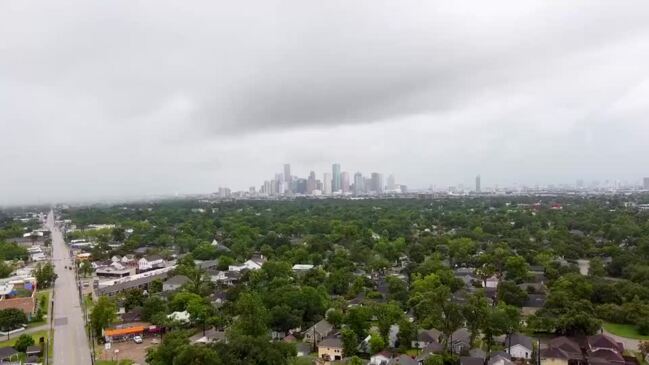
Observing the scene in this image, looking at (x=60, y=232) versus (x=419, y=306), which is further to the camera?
(x=60, y=232)

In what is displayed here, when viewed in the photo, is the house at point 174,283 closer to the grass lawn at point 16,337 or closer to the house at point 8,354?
the grass lawn at point 16,337

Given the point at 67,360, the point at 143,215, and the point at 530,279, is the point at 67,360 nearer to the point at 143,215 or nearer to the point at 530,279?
the point at 530,279

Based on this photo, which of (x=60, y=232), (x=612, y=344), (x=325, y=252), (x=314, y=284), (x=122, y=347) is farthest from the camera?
(x=60, y=232)

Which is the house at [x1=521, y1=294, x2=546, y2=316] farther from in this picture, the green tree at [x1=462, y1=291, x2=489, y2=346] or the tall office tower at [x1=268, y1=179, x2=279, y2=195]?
the tall office tower at [x1=268, y1=179, x2=279, y2=195]

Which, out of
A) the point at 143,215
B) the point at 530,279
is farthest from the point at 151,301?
the point at 143,215

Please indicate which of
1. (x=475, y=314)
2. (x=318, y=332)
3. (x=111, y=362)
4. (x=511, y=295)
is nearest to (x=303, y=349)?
(x=318, y=332)

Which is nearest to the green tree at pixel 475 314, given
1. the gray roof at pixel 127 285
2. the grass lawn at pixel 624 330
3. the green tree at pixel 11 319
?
the grass lawn at pixel 624 330
